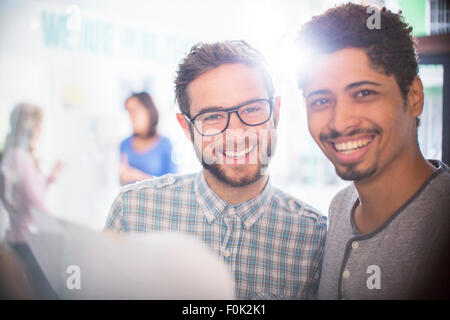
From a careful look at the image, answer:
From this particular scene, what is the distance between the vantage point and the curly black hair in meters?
1.00

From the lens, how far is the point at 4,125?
3.72ft

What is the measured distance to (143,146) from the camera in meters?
1.13

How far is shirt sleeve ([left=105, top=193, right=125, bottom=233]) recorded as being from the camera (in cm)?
114

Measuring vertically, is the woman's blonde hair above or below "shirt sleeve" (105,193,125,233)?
above

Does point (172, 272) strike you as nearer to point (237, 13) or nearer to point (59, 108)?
point (59, 108)

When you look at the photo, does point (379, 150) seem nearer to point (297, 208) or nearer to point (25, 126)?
point (297, 208)

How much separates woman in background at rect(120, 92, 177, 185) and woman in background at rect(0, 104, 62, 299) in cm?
23

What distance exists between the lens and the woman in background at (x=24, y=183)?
3.67 ft

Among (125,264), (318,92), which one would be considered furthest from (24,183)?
(318,92)

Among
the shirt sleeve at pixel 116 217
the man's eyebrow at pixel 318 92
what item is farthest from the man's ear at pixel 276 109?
the shirt sleeve at pixel 116 217

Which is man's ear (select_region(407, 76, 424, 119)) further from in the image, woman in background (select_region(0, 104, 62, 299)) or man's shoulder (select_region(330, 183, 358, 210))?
woman in background (select_region(0, 104, 62, 299))
